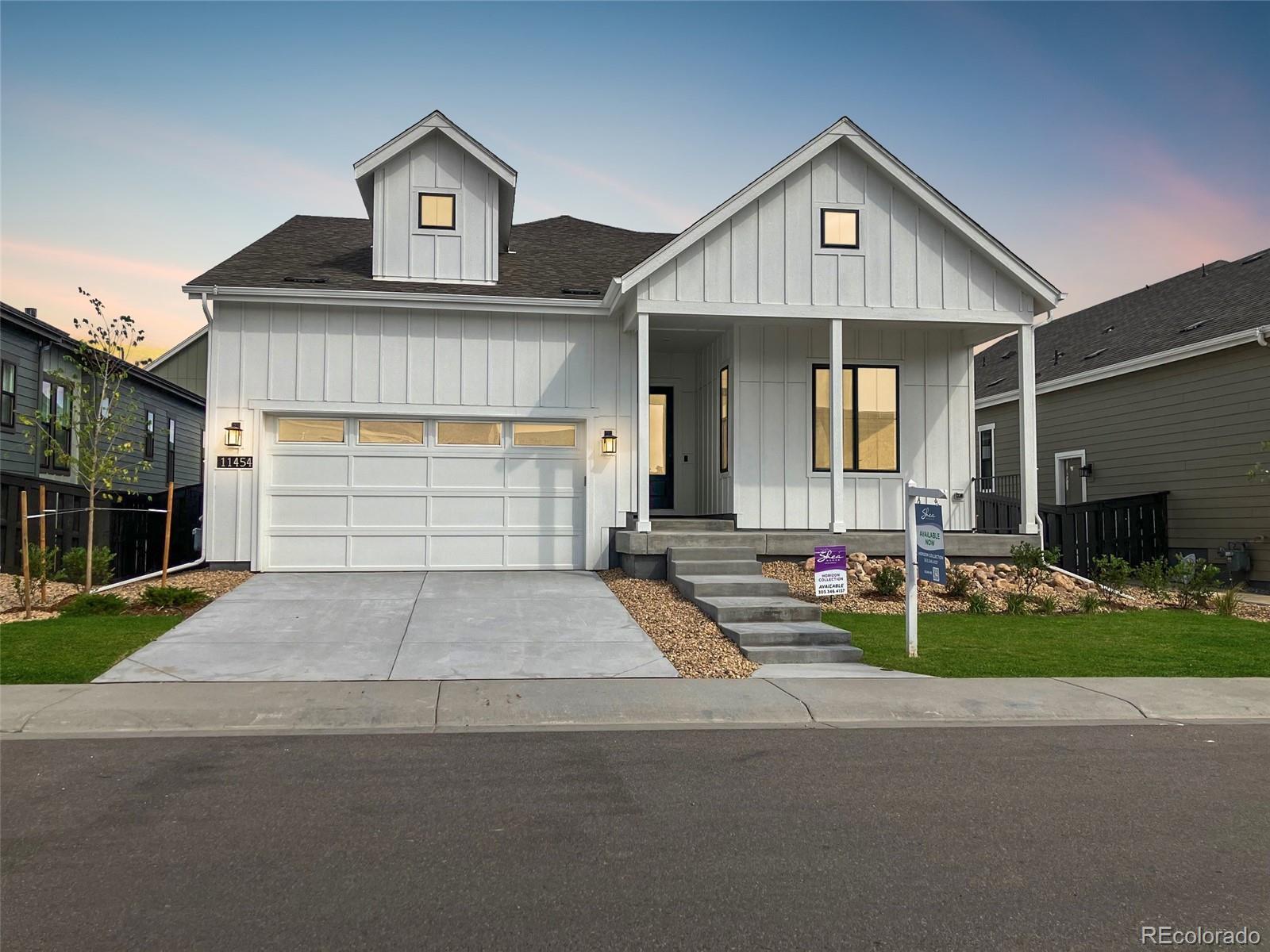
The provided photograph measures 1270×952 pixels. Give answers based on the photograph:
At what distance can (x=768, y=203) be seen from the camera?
13.7 meters

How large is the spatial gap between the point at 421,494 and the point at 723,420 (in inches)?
195

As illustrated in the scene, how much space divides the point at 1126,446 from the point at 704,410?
9.46 metres

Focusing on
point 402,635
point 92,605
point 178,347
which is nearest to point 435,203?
point 92,605

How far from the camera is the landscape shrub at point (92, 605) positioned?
10039 millimetres

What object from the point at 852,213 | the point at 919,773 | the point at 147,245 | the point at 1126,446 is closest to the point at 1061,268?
the point at 1126,446

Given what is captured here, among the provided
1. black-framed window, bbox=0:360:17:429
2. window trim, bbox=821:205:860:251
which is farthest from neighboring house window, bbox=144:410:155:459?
window trim, bbox=821:205:860:251

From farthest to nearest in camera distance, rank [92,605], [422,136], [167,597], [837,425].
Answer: [422,136] < [837,425] < [167,597] < [92,605]

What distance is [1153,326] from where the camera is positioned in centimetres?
1939

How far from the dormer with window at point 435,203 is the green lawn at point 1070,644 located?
8425mm

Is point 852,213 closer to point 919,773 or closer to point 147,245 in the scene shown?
point 919,773

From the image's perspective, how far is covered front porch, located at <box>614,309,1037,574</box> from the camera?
13.9m

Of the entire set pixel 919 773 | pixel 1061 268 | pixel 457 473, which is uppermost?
pixel 1061 268

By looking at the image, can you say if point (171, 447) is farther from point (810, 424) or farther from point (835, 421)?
point (835, 421)

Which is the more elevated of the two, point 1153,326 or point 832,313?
point 1153,326
